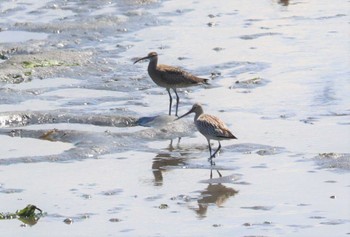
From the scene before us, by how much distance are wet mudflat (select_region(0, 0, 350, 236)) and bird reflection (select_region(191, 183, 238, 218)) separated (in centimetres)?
1

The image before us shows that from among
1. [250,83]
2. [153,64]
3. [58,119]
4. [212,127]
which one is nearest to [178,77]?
[153,64]

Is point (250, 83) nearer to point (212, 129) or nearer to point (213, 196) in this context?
point (212, 129)

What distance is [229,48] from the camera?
19.4 meters

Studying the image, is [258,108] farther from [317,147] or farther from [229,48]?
[229,48]

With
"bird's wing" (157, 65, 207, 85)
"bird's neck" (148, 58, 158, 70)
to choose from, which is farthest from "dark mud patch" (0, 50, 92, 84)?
"bird's wing" (157, 65, 207, 85)

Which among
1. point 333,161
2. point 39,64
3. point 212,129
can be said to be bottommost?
point 39,64

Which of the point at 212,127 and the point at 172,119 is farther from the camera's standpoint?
the point at 172,119

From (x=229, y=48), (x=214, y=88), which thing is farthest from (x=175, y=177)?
(x=229, y=48)

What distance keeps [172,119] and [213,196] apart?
323cm

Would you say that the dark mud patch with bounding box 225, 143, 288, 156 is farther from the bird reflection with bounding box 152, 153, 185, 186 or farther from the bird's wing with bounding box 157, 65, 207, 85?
the bird's wing with bounding box 157, 65, 207, 85

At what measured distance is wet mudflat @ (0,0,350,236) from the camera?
11242mm

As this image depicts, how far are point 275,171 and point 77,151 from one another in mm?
2447

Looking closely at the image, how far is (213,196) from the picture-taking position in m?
11.9

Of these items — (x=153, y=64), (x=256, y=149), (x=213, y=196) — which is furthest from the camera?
(x=153, y=64)
